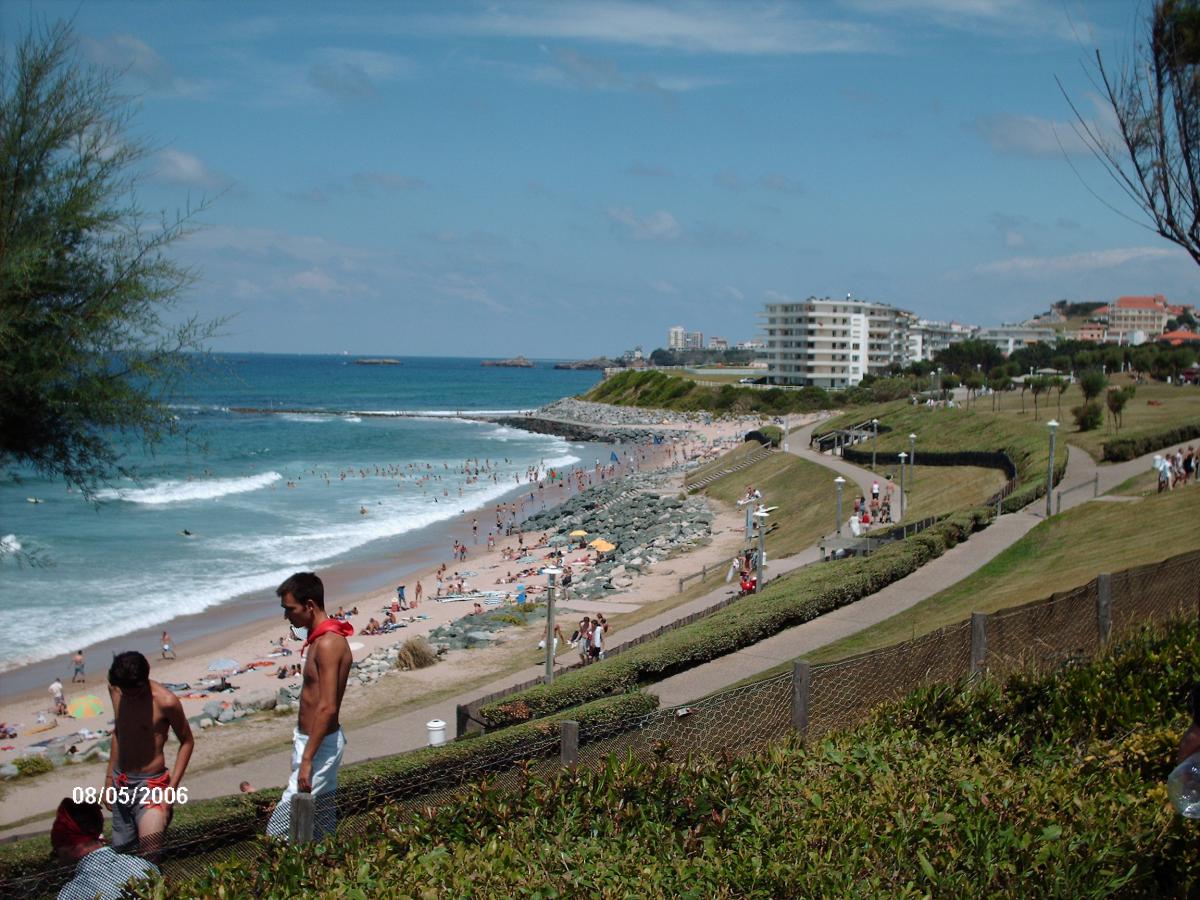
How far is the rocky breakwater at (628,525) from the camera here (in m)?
34.2

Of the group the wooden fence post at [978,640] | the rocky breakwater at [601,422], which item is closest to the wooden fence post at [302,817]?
the wooden fence post at [978,640]

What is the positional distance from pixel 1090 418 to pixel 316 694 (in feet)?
143

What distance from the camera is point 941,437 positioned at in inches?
1948

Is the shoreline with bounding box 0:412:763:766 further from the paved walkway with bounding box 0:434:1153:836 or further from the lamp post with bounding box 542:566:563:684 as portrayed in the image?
the lamp post with bounding box 542:566:563:684

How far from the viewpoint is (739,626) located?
16.5 m

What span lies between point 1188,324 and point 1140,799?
219 m

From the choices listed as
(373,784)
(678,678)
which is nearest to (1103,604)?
(373,784)

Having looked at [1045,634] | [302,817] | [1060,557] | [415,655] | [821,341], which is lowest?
[415,655]

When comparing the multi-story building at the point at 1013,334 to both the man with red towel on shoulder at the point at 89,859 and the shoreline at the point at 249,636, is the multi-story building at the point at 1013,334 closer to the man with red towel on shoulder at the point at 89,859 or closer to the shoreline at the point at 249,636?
the shoreline at the point at 249,636

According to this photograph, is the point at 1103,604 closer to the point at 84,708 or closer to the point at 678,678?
the point at 678,678

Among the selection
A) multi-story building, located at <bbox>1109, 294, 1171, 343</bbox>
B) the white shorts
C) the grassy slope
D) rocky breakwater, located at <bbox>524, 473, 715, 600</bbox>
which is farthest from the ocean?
multi-story building, located at <bbox>1109, 294, 1171, 343</bbox>

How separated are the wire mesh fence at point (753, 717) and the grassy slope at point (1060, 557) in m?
4.66

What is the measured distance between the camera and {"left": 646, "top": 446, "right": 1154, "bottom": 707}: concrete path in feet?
47.1

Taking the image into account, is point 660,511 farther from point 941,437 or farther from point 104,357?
point 104,357
